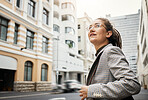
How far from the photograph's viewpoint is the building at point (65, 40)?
23.6 m

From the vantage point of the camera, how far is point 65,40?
3069 cm

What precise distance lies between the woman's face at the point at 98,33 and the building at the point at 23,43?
3508 mm

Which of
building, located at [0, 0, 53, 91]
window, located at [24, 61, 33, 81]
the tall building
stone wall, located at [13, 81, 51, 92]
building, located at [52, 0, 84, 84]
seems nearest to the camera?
building, located at [0, 0, 53, 91]

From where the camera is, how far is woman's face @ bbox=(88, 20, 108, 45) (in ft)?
4.12

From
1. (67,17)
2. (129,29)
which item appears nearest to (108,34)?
(67,17)

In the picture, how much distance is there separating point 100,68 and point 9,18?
7025 millimetres

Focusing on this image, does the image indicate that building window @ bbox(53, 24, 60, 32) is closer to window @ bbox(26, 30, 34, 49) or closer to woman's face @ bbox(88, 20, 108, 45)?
window @ bbox(26, 30, 34, 49)

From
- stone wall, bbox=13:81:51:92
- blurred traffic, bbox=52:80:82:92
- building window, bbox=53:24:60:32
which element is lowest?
blurred traffic, bbox=52:80:82:92

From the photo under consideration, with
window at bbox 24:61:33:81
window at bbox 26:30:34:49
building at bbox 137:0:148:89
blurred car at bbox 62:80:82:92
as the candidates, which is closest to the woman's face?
window at bbox 24:61:33:81

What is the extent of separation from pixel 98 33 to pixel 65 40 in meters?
29.6

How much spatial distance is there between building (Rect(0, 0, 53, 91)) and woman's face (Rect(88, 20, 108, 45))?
351cm

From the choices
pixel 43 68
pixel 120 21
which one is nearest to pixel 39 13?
pixel 43 68

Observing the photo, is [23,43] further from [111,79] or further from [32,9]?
[111,79]

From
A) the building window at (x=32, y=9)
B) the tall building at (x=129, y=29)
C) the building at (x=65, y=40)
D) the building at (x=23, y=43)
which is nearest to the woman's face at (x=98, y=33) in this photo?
the building at (x=23, y=43)
